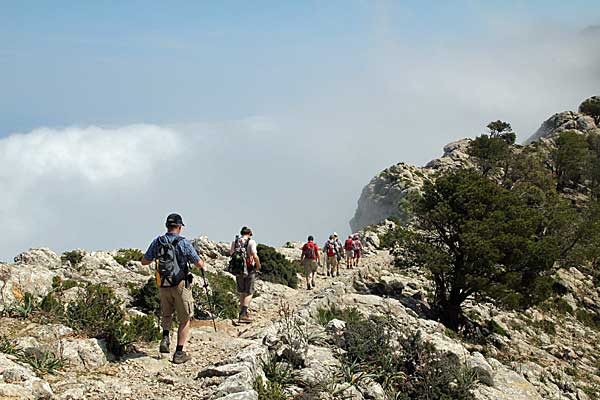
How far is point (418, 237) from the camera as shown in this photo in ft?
73.8

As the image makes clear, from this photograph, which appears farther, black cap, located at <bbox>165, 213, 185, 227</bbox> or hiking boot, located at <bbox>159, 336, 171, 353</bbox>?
hiking boot, located at <bbox>159, 336, 171, 353</bbox>

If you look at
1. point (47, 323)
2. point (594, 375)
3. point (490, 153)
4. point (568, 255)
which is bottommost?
point (594, 375)

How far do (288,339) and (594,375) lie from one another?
1643 centimetres

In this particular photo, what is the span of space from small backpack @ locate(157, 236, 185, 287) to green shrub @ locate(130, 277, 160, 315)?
5182 mm

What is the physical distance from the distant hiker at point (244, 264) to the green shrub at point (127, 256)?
6.94m

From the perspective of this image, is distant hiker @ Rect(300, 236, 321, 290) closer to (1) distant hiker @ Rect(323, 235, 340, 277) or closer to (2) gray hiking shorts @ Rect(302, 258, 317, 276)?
(2) gray hiking shorts @ Rect(302, 258, 317, 276)

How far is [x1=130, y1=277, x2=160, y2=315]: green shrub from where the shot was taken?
1348 cm

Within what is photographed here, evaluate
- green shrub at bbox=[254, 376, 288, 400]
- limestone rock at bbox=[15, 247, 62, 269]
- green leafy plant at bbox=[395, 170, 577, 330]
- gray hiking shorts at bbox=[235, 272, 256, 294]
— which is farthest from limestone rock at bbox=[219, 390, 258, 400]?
green leafy plant at bbox=[395, 170, 577, 330]

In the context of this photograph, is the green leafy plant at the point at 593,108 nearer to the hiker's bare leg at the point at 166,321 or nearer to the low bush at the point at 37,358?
the hiker's bare leg at the point at 166,321

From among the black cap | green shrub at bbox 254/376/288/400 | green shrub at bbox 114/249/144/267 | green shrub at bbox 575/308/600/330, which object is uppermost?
the black cap

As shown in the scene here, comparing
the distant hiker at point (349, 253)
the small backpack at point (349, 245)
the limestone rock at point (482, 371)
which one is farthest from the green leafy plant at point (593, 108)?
the limestone rock at point (482, 371)

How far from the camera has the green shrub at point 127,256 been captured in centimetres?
1837

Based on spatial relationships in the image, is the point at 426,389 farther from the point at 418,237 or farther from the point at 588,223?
the point at 588,223

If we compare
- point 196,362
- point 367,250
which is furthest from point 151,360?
point 367,250
